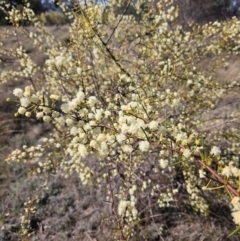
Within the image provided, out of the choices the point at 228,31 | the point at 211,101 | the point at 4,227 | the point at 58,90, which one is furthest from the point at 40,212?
the point at 228,31

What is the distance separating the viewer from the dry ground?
4297 millimetres

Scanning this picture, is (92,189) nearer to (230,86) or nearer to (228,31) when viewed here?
(230,86)

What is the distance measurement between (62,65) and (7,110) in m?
7.88

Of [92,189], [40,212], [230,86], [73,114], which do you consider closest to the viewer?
[73,114]

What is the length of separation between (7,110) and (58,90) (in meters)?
4.70

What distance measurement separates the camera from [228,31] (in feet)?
11.8

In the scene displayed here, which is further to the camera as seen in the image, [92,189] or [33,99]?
[92,189]

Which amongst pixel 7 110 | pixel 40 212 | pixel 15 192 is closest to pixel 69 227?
pixel 40 212

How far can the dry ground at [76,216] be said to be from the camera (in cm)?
430

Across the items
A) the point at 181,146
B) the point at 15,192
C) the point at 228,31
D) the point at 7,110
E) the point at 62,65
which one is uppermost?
the point at 7,110

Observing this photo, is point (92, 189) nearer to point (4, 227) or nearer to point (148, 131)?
point (4, 227)

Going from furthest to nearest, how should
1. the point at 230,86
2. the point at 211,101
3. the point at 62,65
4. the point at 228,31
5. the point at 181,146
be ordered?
the point at 211,101
the point at 230,86
the point at 228,31
the point at 62,65
the point at 181,146

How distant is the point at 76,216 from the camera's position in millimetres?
4891

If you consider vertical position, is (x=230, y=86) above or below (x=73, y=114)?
above
